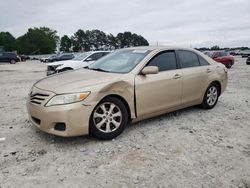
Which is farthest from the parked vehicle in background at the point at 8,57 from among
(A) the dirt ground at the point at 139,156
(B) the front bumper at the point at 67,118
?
(B) the front bumper at the point at 67,118

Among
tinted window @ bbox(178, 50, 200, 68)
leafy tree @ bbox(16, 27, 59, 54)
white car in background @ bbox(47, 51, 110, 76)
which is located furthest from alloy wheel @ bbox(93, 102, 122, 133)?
leafy tree @ bbox(16, 27, 59, 54)

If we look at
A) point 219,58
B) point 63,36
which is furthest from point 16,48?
point 219,58

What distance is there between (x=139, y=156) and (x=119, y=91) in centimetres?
111

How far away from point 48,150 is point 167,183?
1.85 metres

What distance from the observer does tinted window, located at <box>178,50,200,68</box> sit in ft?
18.4

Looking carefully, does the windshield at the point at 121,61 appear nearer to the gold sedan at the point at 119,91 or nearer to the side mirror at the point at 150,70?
the gold sedan at the point at 119,91

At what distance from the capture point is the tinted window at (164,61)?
508 cm

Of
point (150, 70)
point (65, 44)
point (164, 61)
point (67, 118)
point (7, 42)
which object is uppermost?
point (7, 42)

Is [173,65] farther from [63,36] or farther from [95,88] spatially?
[63,36]

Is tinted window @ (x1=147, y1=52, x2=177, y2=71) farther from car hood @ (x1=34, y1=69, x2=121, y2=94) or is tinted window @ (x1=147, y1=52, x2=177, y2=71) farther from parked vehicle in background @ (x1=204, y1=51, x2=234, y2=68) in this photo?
parked vehicle in background @ (x1=204, y1=51, x2=234, y2=68)

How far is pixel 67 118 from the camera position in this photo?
12.8ft

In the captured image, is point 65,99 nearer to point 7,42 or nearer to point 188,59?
point 188,59

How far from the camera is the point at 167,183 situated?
3.11 meters

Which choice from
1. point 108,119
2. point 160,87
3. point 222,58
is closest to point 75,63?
point 160,87
